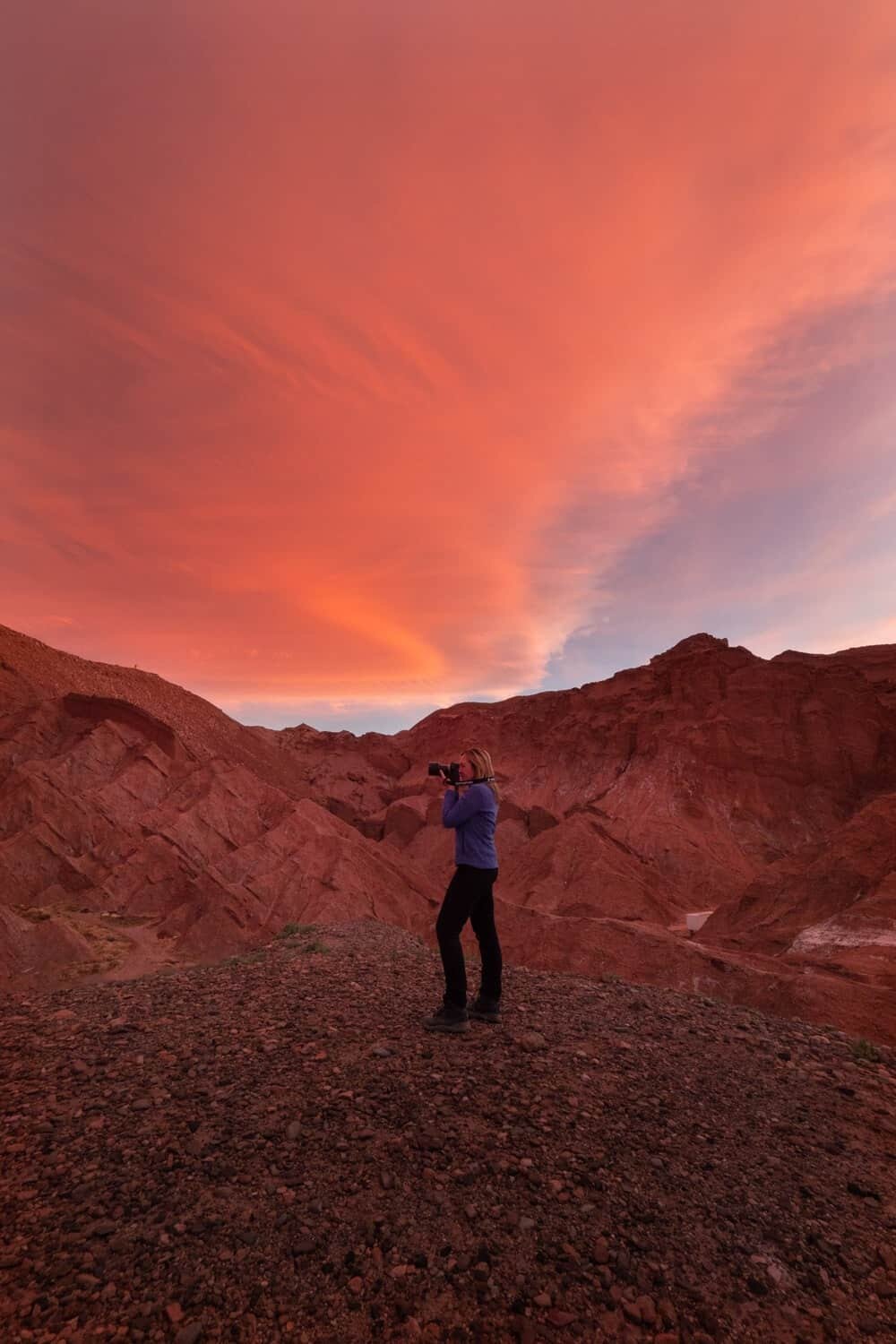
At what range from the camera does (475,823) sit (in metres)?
6.17

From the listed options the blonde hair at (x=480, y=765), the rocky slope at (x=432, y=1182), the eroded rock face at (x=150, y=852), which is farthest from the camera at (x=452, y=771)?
the eroded rock face at (x=150, y=852)

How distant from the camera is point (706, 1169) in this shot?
404cm

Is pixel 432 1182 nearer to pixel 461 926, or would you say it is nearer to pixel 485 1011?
pixel 461 926

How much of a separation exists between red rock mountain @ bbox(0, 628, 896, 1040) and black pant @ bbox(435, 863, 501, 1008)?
545 centimetres

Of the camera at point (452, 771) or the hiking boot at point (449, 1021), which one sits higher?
the camera at point (452, 771)

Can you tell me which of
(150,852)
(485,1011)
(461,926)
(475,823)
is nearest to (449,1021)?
(485,1011)

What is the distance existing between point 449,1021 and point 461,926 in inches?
33.0

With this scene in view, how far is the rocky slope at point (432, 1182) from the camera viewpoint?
2975 mm

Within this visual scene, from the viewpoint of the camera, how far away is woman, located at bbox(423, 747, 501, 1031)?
5945 millimetres

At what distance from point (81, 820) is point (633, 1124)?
68.6ft

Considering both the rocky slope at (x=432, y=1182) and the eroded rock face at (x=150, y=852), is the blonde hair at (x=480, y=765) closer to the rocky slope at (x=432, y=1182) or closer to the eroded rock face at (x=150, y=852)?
the rocky slope at (x=432, y=1182)

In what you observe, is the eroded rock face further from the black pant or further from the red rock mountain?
the black pant

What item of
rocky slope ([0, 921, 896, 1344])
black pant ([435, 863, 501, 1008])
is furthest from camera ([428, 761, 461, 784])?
rocky slope ([0, 921, 896, 1344])

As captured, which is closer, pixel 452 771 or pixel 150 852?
pixel 452 771
